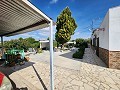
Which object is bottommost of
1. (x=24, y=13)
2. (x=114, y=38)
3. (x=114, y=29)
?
(x=114, y=38)

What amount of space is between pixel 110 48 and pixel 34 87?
5769 millimetres

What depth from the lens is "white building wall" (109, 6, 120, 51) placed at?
283 inches

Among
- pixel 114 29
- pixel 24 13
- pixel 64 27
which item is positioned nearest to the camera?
pixel 24 13

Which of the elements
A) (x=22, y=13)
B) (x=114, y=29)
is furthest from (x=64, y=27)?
(x=22, y=13)

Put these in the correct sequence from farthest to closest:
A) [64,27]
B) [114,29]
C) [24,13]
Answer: [64,27], [114,29], [24,13]

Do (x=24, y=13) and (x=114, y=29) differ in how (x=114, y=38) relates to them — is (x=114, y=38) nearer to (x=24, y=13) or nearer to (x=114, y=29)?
(x=114, y=29)

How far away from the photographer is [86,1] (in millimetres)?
14258

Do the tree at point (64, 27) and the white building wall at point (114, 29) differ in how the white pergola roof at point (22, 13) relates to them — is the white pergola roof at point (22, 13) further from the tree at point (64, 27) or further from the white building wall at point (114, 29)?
the tree at point (64, 27)

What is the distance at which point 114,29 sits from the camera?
7309mm

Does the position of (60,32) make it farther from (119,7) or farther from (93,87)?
(93,87)

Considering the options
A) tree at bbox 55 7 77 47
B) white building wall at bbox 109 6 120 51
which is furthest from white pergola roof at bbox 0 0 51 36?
tree at bbox 55 7 77 47

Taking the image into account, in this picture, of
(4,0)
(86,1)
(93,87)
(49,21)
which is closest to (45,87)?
(93,87)

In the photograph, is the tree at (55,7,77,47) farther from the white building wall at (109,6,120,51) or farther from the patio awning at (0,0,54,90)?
the patio awning at (0,0,54,90)

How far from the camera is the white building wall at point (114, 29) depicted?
23.6 feet
